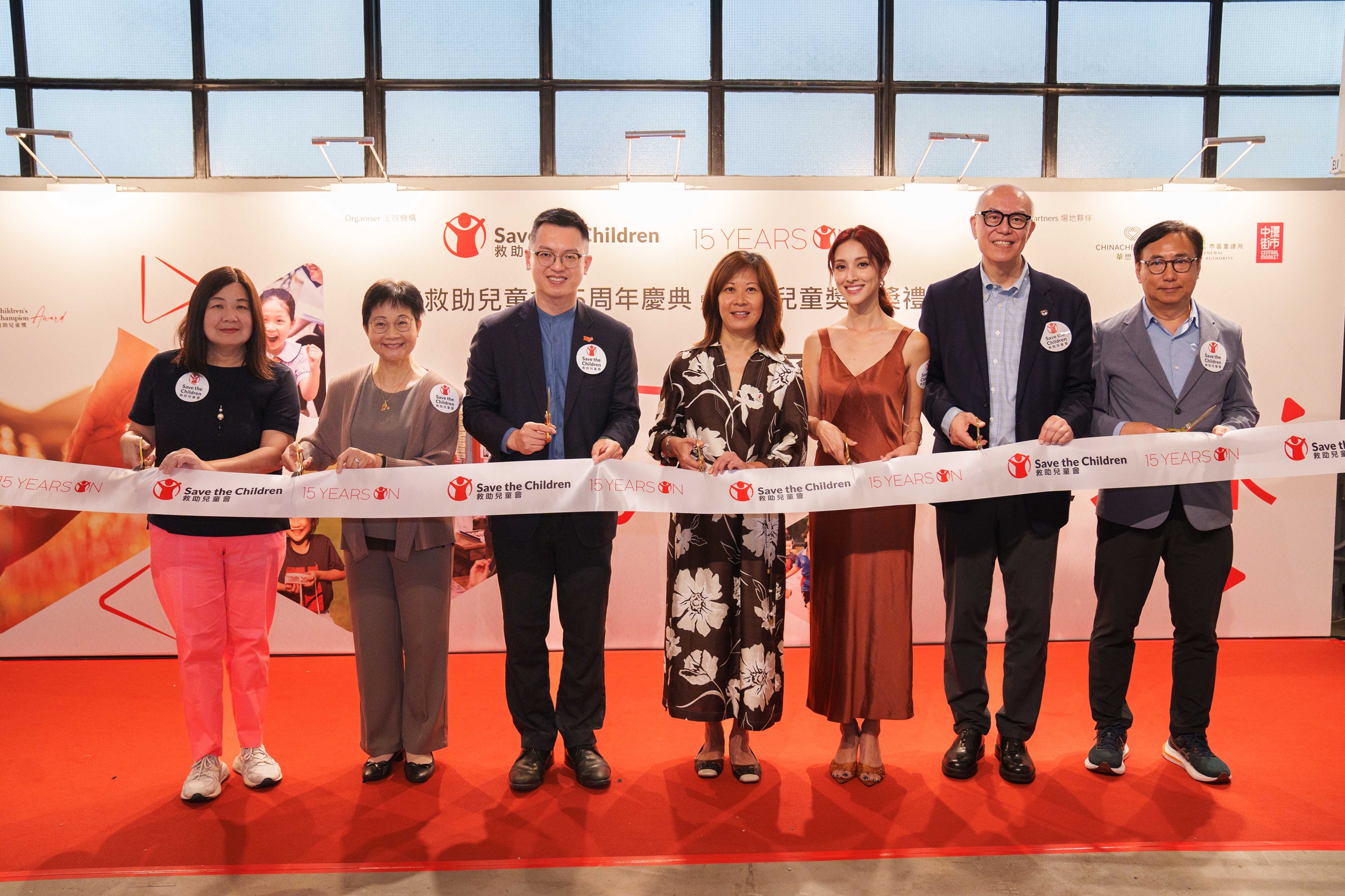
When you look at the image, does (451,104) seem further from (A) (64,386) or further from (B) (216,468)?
(B) (216,468)

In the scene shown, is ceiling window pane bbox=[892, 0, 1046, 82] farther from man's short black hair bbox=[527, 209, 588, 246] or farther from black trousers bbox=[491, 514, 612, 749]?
black trousers bbox=[491, 514, 612, 749]

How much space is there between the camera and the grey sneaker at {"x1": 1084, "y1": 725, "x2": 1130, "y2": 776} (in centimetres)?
302

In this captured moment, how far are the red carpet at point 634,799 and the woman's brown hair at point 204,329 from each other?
1536 millimetres

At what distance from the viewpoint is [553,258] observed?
9.52ft

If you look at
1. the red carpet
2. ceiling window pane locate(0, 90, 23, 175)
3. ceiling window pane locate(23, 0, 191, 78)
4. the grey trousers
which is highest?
ceiling window pane locate(23, 0, 191, 78)

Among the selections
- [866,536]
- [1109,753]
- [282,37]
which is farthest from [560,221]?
[282,37]

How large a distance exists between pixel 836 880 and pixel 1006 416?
5.46ft

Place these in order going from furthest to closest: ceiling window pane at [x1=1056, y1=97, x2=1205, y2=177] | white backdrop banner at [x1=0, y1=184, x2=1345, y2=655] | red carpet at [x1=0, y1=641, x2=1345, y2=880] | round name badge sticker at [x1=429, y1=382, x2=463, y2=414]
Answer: ceiling window pane at [x1=1056, y1=97, x2=1205, y2=177] → white backdrop banner at [x1=0, y1=184, x2=1345, y2=655] → round name badge sticker at [x1=429, y1=382, x2=463, y2=414] → red carpet at [x1=0, y1=641, x2=1345, y2=880]

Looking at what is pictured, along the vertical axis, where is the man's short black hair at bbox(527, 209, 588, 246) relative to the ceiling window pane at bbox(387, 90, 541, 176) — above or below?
below

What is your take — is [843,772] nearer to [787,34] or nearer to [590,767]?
[590,767]

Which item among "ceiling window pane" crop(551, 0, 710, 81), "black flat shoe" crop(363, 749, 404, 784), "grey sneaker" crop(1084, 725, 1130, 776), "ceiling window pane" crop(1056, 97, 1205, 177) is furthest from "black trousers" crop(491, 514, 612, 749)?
"ceiling window pane" crop(1056, 97, 1205, 177)

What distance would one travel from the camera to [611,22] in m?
5.05

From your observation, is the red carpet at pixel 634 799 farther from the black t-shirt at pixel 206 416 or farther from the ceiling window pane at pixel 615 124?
the ceiling window pane at pixel 615 124

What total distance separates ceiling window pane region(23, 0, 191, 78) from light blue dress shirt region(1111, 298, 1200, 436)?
5.45m
